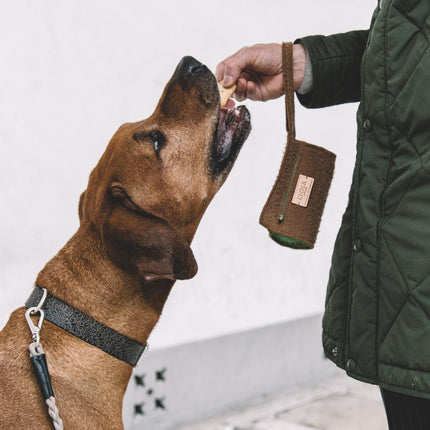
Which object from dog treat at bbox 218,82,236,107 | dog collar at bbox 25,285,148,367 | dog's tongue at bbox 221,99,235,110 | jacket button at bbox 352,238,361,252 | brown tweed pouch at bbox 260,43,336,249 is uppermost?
dog treat at bbox 218,82,236,107

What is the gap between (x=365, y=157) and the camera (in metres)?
1.70

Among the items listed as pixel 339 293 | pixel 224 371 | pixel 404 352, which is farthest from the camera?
pixel 224 371

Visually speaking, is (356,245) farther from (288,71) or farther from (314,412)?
(314,412)

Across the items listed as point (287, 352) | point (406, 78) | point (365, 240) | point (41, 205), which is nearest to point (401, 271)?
point (365, 240)

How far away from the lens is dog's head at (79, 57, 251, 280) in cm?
185

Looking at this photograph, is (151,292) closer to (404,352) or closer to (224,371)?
(404,352)

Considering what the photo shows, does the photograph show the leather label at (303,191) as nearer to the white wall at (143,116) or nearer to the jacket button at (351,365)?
the jacket button at (351,365)

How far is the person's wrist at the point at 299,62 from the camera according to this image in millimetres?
2146

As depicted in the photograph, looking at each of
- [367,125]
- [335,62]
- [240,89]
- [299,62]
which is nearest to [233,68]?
[240,89]

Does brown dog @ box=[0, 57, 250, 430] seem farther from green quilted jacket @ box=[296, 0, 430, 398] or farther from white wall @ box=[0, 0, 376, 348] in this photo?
white wall @ box=[0, 0, 376, 348]

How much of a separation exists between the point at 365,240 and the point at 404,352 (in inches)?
12.4

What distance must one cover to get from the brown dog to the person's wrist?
0.81ft

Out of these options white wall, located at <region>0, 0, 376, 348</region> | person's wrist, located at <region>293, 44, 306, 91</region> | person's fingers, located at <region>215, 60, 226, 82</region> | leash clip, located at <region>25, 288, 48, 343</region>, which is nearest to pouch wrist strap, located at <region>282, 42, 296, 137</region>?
person's wrist, located at <region>293, 44, 306, 91</region>

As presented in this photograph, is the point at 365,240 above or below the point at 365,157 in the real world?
below
